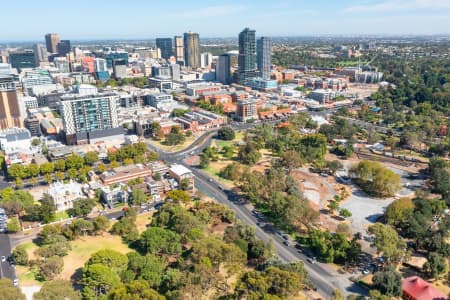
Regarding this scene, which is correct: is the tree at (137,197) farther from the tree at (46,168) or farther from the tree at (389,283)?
the tree at (389,283)

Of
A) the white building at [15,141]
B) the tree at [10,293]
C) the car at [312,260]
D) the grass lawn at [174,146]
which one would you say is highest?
the white building at [15,141]

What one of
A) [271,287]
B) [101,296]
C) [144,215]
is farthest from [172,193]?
[271,287]

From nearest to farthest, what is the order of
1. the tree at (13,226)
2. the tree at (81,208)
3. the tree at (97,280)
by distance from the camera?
the tree at (97,280) → the tree at (13,226) → the tree at (81,208)

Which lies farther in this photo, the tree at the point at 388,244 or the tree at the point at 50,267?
the tree at the point at 388,244

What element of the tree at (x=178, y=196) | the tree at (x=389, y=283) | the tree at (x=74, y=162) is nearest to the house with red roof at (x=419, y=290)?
the tree at (x=389, y=283)

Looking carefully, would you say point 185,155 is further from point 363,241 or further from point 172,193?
point 363,241

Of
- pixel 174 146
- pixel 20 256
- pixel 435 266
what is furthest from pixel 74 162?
pixel 435 266
